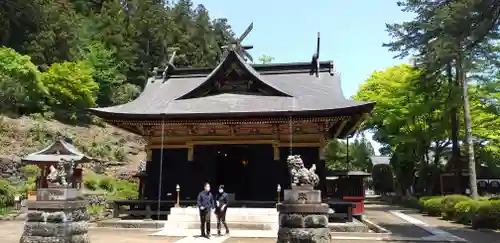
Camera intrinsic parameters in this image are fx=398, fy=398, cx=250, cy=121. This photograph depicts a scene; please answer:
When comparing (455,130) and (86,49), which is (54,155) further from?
(86,49)

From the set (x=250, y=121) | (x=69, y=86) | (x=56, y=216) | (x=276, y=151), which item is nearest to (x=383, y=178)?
(x=276, y=151)

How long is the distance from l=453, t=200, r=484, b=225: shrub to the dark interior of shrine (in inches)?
272

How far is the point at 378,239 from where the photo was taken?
12.7 metres

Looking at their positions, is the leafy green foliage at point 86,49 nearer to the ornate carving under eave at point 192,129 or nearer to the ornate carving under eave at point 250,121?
the ornate carving under eave at point 192,129

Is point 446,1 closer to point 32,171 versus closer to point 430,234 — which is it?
point 430,234

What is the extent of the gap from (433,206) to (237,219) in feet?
45.7

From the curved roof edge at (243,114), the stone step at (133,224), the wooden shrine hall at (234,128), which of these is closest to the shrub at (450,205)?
the wooden shrine hall at (234,128)

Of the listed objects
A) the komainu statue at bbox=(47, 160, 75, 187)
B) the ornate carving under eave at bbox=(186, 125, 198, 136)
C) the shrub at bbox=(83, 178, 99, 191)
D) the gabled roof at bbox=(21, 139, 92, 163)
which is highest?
the ornate carving under eave at bbox=(186, 125, 198, 136)

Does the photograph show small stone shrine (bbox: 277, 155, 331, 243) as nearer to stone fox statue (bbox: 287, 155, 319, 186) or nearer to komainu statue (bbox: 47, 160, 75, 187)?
stone fox statue (bbox: 287, 155, 319, 186)

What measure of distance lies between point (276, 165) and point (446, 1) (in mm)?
9458

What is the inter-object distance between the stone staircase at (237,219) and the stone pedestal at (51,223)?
471 centimetres

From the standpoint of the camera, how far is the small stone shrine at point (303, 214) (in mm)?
9164

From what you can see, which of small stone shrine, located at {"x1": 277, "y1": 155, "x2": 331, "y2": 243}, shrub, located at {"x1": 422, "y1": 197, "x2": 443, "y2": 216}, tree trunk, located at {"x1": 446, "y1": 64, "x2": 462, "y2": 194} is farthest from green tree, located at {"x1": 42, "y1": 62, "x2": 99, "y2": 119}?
small stone shrine, located at {"x1": 277, "y1": 155, "x2": 331, "y2": 243}

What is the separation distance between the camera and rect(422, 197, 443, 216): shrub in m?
22.3
